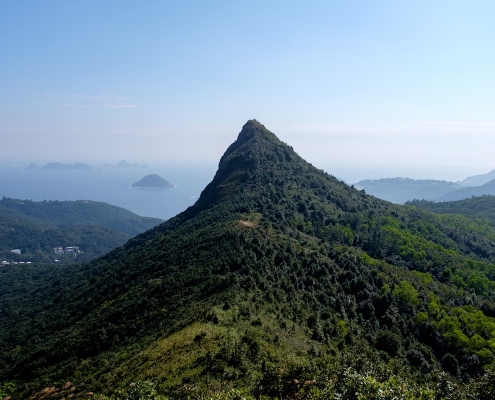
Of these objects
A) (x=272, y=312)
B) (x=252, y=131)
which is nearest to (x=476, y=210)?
(x=252, y=131)

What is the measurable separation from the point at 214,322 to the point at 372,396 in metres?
24.7

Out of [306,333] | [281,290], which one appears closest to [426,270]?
[281,290]

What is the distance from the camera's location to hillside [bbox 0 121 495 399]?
3108 centimetres

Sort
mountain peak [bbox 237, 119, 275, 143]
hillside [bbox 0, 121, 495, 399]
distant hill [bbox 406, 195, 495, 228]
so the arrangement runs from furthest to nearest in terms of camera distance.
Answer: distant hill [bbox 406, 195, 495, 228] < mountain peak [bbox 237, 119, 275, 143] < hillside [bbox 0, 121, 495, 399]

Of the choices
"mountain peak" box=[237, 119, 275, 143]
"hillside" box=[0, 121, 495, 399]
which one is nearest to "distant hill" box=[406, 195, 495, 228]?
"hillside" box=[0, 121, 495, 399]

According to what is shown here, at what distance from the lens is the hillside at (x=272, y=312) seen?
3108 centimetres

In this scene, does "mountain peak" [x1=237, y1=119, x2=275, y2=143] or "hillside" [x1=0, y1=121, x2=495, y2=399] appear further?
"mountain peak" [x1=237, y1=119, x2=275, y2=143]

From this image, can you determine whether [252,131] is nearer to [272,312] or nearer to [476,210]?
[272,312]

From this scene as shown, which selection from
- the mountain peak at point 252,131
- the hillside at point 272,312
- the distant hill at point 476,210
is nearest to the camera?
the hillside at point 272,312

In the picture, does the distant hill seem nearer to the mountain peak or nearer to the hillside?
the hillside

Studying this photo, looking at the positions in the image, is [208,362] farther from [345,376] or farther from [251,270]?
[251,270]

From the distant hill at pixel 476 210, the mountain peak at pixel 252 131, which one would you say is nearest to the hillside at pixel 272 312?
the mountain peak at pixel 252 131

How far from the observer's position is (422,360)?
164 feet

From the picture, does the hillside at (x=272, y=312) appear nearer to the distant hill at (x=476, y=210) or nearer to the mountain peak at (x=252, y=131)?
the mountain peak at (x=252, y=131)
